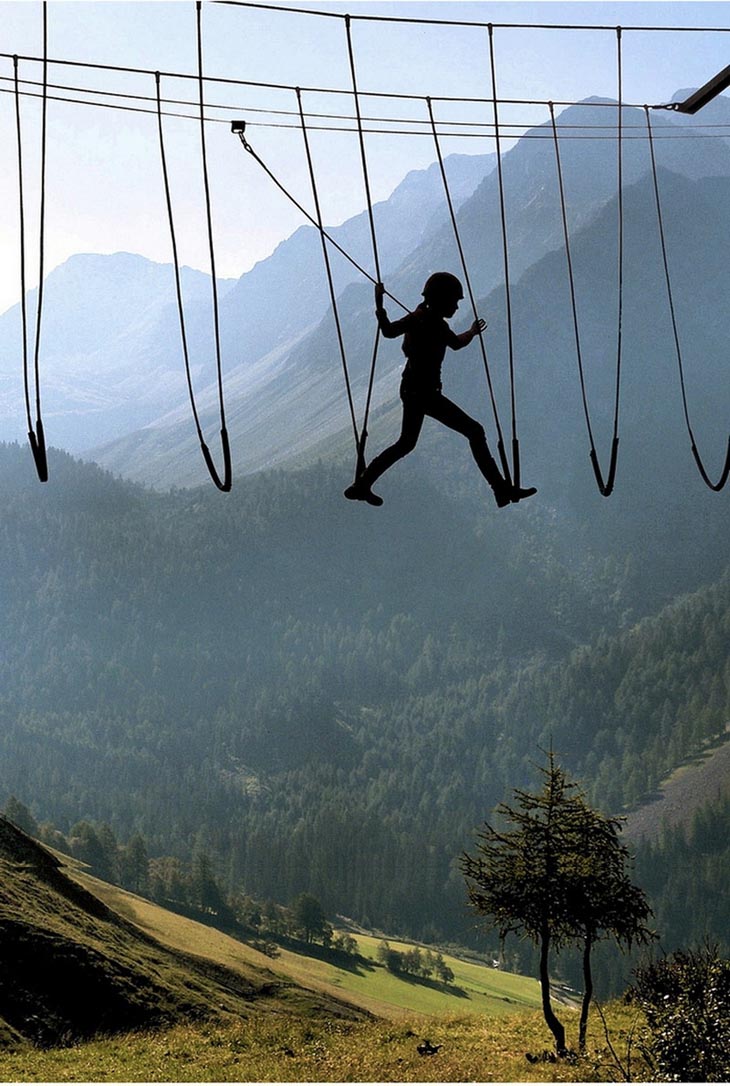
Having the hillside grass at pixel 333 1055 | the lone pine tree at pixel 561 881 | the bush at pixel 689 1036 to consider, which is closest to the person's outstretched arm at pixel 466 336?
the bush at pixel 689 1036

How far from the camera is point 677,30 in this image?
14.7 m

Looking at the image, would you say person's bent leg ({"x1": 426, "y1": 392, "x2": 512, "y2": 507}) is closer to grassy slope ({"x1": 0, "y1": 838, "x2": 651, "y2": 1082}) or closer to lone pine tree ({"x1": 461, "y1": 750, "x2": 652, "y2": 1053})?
lone pine tree ({"x1": 461, "y1": 750, "x2": 652, "y2": 1053})

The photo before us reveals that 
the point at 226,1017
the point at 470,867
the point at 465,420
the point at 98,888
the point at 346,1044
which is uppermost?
the point at 465,420

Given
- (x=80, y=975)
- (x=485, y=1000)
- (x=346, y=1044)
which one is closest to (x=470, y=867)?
(x=346, y=1044)

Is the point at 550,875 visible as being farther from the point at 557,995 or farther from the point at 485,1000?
the point at 557,995

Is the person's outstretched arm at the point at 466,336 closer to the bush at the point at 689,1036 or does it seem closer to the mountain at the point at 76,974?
the bush at the point at 689,1036

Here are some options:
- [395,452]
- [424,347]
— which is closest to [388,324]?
[424,347]

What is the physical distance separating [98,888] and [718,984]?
200ft

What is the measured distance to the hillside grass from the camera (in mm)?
30359

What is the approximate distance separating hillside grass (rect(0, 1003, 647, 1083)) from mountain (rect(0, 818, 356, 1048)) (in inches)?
79.6

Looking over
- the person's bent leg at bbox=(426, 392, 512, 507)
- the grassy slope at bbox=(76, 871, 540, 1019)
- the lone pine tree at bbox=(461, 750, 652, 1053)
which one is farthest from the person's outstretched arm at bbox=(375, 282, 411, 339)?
the grassy slope at bbox=(76, 871, 540, 1019)

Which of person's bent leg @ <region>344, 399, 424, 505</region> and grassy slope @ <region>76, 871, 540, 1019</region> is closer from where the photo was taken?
person's bent leg @ <region>344, 399, 424, 505</region>

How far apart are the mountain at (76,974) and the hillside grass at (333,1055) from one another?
2.02 m

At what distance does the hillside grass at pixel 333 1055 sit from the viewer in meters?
30.4
